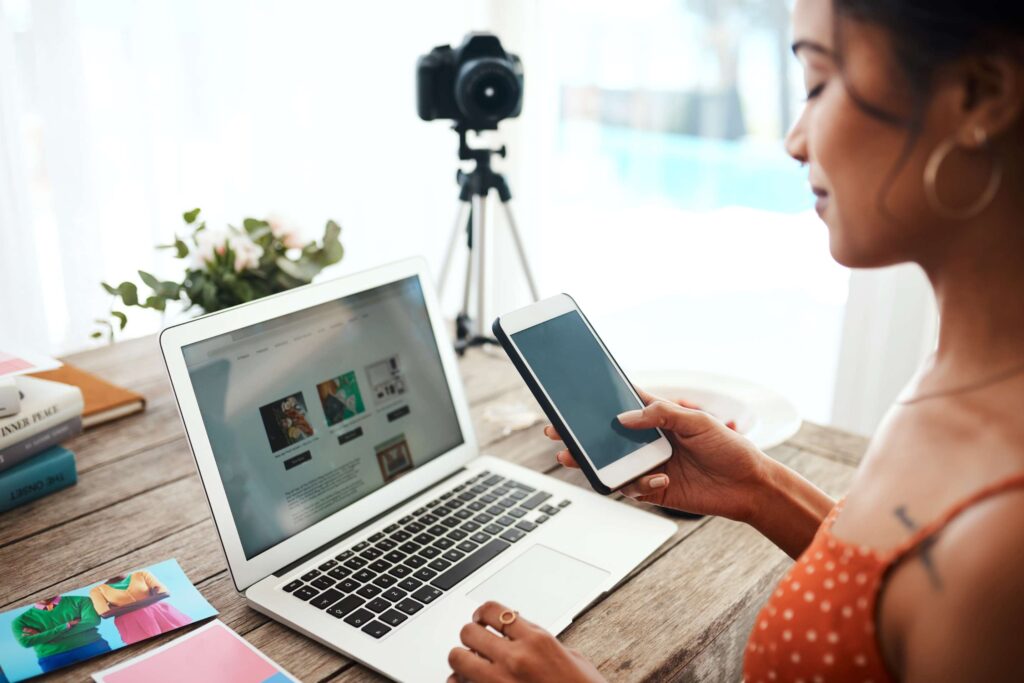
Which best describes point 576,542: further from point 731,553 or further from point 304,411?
point 304,411

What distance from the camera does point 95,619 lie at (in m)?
0.83

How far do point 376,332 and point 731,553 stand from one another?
19.4 inches

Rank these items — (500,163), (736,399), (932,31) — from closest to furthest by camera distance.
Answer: (932,31)
(736,399)
(500,163)

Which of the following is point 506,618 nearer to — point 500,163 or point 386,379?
point 386,379

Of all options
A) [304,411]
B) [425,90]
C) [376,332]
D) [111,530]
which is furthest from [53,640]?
[425,90]

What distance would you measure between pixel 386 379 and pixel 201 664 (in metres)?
0.39

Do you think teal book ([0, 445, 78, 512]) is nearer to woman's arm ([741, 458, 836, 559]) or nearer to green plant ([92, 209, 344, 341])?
green plant ([92, 209, 344, 341])

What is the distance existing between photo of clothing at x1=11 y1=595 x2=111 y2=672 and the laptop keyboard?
7.2 inches

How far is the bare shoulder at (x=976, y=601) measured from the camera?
52 cm

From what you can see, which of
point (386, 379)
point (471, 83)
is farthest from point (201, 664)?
point (471, 83)

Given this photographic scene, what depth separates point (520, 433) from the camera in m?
1.25

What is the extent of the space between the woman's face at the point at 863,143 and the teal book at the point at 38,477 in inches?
37.2

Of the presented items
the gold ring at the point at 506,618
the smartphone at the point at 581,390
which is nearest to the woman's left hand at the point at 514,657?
the gold ring at the point at 506,618

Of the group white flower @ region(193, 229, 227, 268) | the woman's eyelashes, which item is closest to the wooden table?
white flower @ region(193, 229, 227, 268)
